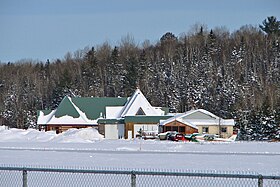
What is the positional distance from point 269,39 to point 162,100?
29971 millimetres

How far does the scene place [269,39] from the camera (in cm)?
12300

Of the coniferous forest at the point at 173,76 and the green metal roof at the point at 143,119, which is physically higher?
the coniferous forest at the point at 173,76

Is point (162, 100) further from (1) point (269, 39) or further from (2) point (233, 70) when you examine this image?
(1) point (269, 39)

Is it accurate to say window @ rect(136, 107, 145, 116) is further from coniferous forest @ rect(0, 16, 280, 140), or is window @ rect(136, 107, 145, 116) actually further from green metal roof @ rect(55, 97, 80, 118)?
coniferous forest @ rect(0, 16, 280, 140)

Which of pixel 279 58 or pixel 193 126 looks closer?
pixel 193 126

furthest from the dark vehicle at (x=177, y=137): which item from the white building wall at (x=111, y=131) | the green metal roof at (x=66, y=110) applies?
the green metal roof at (x=66, y=110)

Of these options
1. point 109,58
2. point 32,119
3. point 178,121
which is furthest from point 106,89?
point 178,121

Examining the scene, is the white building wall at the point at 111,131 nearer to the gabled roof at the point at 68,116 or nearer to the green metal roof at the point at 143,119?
the green metal roof at the point at 143,119

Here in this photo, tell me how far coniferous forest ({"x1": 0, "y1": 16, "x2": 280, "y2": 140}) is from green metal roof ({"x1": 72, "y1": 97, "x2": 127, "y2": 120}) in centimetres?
2016

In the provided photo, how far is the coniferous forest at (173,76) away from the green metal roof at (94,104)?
66.2 feet

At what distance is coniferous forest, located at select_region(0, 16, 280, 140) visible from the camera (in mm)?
106750

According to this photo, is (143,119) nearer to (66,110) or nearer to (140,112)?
(140,112)

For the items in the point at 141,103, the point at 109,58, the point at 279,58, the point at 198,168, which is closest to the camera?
the point at 198,168

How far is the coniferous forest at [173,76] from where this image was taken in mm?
106750
